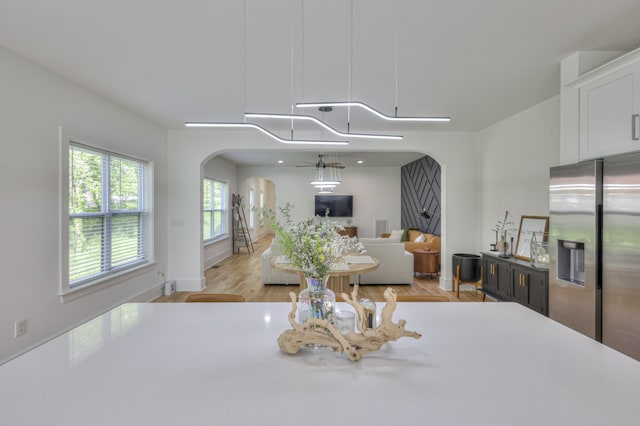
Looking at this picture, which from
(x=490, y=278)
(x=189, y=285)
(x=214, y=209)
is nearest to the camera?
(x=490, y=278)

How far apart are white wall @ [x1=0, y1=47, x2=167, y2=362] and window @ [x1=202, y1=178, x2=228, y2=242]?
3884 mm

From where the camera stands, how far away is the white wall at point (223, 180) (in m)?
7.36

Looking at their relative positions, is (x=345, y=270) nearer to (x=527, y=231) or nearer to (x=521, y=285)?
(x=521, y=285)

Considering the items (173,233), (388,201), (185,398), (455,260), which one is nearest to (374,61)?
(185,398)

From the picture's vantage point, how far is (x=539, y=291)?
3.26 meters

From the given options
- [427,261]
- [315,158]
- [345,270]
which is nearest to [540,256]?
[345,270]

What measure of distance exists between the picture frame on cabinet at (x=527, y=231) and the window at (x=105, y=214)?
5.22 metres

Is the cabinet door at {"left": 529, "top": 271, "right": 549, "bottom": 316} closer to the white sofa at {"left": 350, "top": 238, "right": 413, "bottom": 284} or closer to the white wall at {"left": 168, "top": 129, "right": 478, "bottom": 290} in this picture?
the white wall at {"left": 168, "top": 129, "right": 478, "bottom": 290}

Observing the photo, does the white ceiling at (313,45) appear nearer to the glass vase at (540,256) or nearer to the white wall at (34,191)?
the white wall at (34,191)

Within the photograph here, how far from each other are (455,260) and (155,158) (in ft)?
16.0

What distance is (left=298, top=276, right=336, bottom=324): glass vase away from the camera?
52.7 inches

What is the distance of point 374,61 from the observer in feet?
9.22

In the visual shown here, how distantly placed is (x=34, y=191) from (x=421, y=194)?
7.56 m

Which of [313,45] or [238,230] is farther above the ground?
[313,45]
